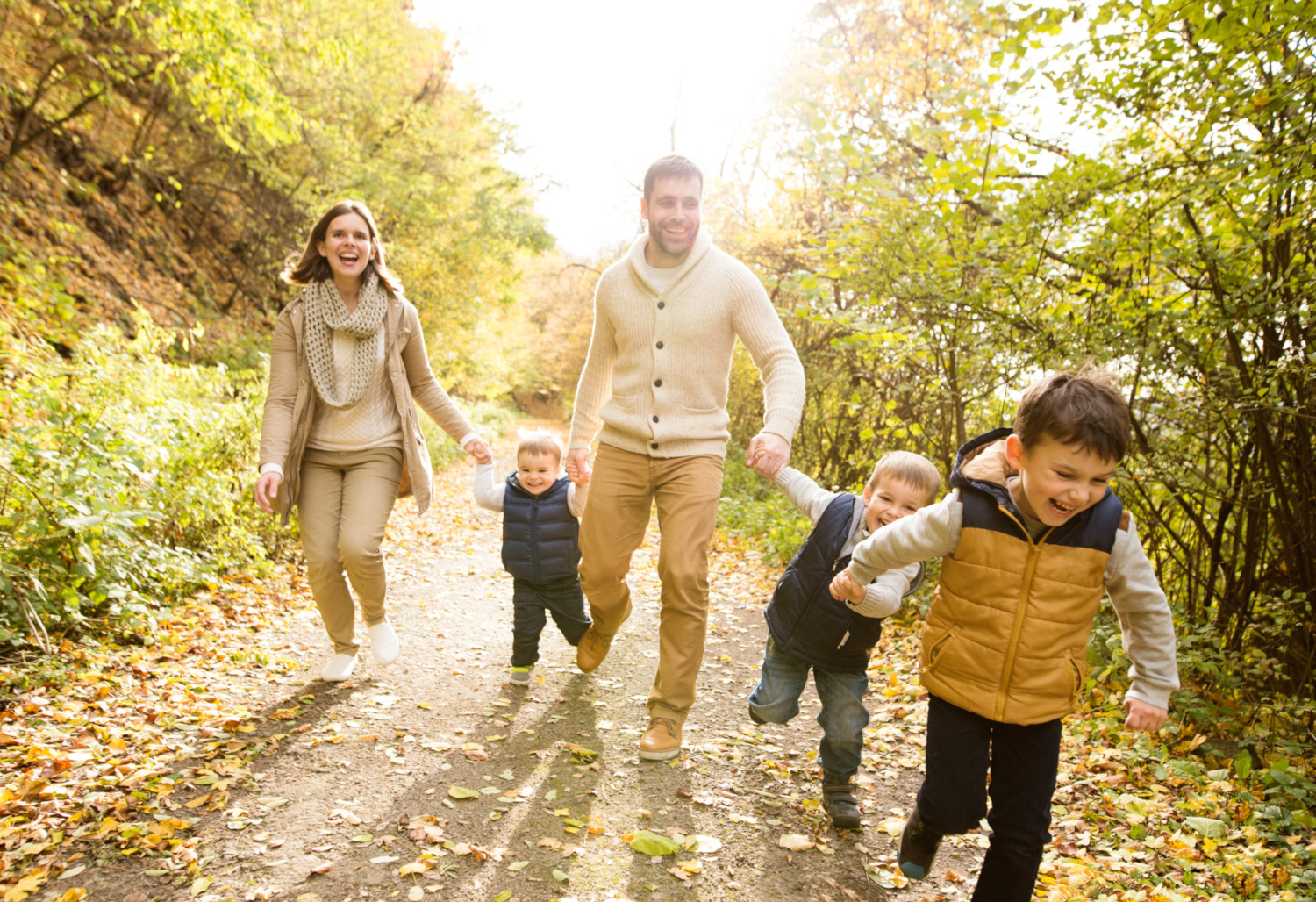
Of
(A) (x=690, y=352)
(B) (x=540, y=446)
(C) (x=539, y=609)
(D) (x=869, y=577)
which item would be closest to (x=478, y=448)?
(B) (x=540, y=446)

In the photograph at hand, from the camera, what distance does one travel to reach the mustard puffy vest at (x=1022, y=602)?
2.36m

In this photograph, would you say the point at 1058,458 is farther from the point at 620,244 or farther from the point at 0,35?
the point at 620,244

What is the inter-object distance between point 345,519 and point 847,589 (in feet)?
8.91

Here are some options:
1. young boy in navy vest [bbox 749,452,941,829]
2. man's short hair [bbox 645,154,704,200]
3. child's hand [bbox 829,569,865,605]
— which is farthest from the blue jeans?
man's short hair [bbox 645,154,704,200]

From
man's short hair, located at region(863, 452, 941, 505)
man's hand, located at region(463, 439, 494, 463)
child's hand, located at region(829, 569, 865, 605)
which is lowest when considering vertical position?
child's hand, located at region(829, 569, 865, 605)

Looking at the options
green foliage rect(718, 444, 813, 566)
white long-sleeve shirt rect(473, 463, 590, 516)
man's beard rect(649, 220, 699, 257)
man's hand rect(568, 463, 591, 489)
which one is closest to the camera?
man's beard rect(649, 220, 699, 257)

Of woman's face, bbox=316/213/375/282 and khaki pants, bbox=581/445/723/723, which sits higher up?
woman's face, bbox=316/213/375/282

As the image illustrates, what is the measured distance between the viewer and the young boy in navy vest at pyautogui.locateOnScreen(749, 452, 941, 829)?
3.16 metres

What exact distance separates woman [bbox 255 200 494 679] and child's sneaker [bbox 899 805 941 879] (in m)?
2.79

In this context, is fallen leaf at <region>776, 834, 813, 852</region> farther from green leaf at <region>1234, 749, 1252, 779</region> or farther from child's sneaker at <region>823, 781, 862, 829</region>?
green leaf at <region>1234, 749, 1252, 779</region>

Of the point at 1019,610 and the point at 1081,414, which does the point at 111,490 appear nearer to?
the point at 1019,610

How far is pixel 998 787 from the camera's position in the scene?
2510 millimetres

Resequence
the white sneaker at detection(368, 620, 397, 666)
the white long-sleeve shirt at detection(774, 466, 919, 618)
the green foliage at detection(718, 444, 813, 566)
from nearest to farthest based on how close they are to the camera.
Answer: the white long-sleeve shirt at detection(774, 466, 919, 618) < the white sneaker at detection(368, 620, 397, 666) < the green foliage at detection(718, 444, 813, 566)

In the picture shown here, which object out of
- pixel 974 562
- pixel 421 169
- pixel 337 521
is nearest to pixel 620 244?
pixel 421 169
